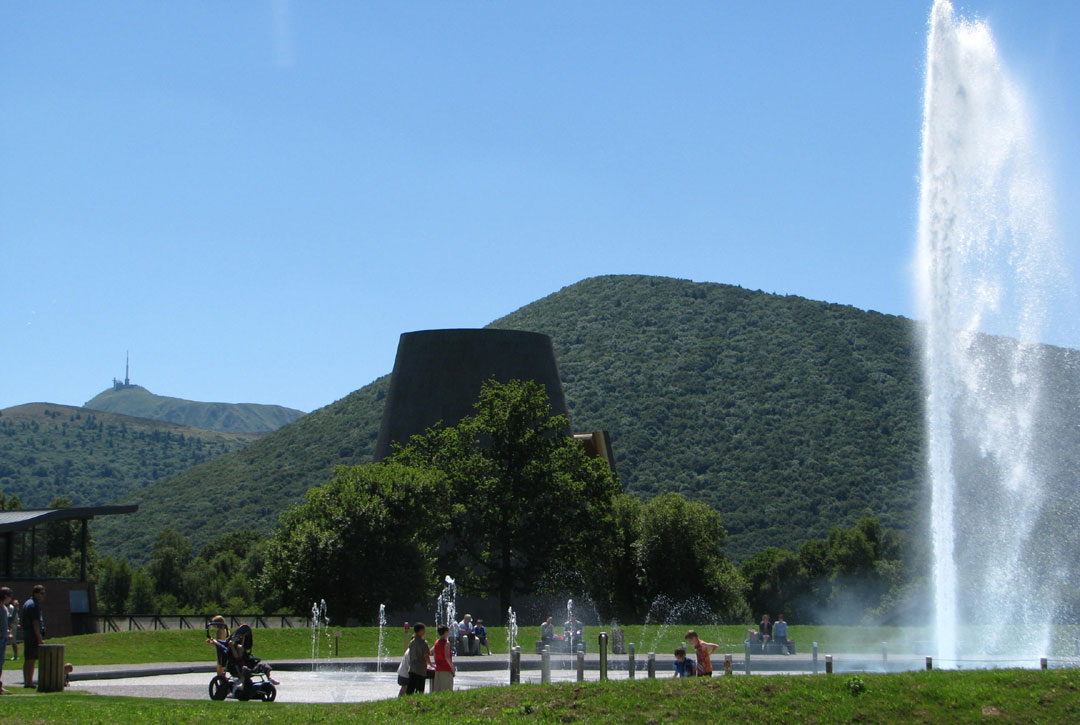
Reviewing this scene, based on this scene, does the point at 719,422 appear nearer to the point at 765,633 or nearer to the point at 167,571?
the point at 167,571

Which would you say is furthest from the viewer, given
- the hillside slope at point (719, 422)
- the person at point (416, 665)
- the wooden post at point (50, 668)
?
the hillside slope at point (719, 422)

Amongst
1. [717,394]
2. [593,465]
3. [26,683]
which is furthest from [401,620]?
[717,394]

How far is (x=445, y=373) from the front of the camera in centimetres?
5225

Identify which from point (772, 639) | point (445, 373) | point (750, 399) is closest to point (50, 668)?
point (772, 639)

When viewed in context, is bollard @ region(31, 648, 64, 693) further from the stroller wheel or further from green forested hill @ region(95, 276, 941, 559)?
green forested hill @ region(95, 276, 941, 559)

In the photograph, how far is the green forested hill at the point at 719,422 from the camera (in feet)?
347

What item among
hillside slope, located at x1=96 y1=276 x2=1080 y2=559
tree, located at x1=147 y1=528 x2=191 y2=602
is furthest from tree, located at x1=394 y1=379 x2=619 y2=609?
hillside slope, located at x1=96 y1=276 x2=1080 y2=559

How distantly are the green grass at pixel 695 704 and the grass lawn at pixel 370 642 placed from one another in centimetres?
1205

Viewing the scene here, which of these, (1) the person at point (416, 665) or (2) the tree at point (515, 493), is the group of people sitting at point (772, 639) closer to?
(2) the tree at point (515, 493)

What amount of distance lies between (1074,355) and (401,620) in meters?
27.3

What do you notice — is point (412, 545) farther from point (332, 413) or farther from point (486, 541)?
point (332, 413)

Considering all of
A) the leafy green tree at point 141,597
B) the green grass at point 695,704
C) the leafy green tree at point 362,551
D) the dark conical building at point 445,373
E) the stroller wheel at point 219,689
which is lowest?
the leafy green tree at point 141,597

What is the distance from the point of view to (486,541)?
4316 cm

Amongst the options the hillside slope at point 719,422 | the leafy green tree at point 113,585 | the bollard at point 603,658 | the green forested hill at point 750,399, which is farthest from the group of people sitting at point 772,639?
the green forested hill at point 750,399
